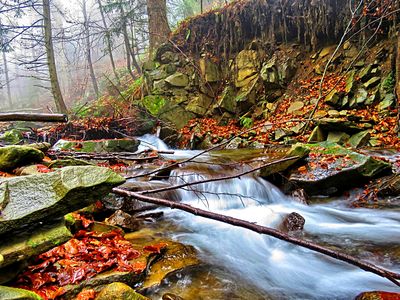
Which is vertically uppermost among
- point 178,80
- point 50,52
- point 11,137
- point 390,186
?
point 50,52

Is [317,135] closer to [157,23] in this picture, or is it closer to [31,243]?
[31,243]

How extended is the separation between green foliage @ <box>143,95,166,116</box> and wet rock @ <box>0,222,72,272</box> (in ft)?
32.1

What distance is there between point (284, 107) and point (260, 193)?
17.3 feet

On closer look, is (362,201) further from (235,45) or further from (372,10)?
(235,45)

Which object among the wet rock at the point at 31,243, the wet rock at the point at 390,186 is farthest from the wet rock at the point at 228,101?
the wet rock at the point at 31,243

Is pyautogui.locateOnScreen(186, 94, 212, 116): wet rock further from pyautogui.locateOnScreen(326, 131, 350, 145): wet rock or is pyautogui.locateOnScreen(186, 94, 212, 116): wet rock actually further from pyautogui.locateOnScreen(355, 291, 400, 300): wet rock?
pyautogui.locateOnScreen(355, 291, 400, 300): wet rock

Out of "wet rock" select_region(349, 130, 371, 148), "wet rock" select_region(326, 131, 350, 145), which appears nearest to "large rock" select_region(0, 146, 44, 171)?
"wet rock" select_region(326, 131, 350, 145)

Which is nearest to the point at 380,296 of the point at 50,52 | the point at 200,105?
the point at 200,105

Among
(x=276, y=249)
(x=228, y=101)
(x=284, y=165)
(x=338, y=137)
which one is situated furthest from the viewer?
(x=228, y=101)

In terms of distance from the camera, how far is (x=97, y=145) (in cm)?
781

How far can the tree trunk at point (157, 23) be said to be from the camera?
12.9 meters

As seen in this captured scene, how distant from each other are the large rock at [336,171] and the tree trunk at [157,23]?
954 centimetres

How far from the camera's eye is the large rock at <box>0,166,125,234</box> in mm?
1978

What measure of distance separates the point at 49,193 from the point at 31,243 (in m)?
0.39
